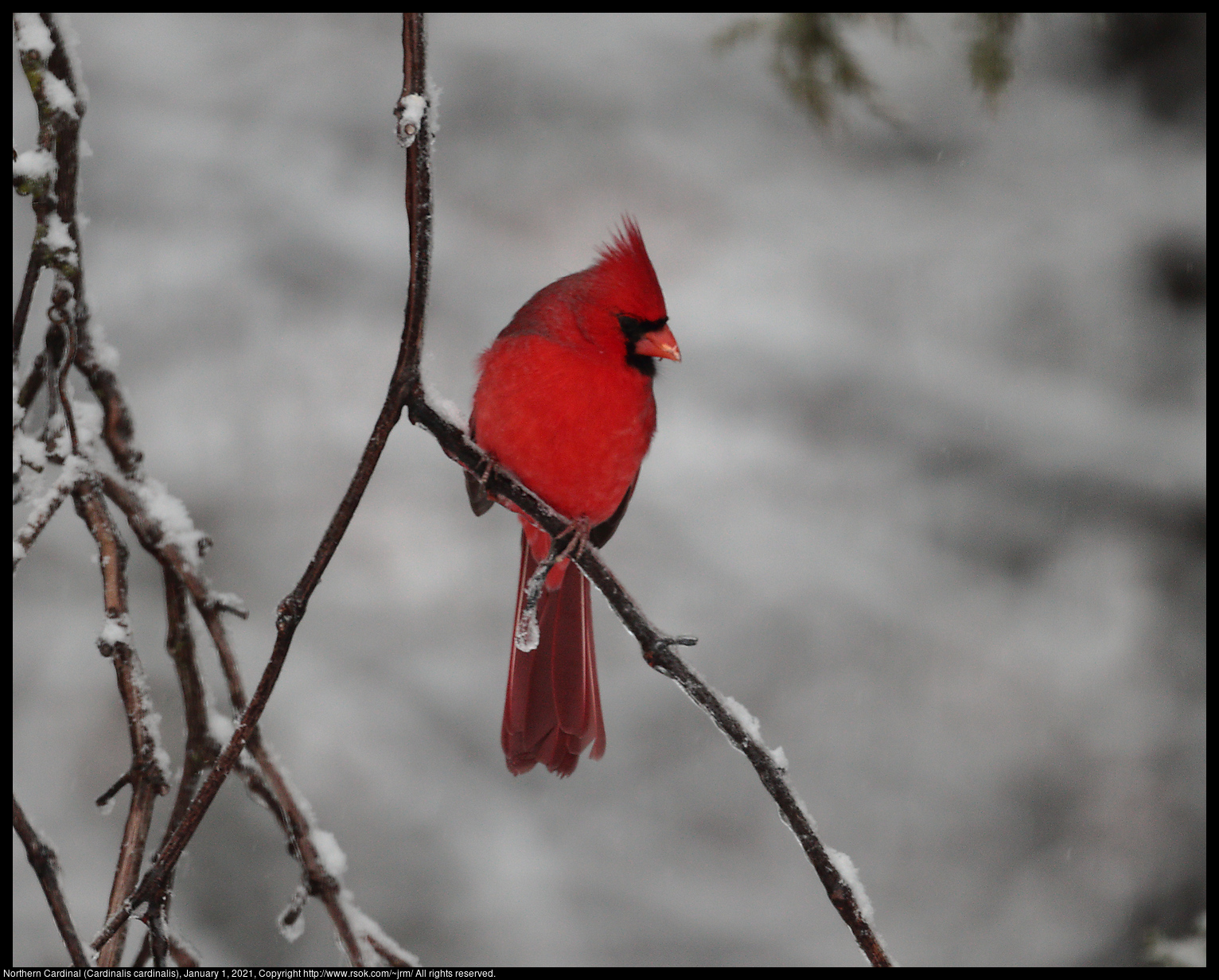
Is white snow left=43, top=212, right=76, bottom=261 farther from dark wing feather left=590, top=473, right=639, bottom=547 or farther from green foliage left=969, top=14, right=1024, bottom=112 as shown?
green foliage left=969, top=14, right=1024, bottom=112

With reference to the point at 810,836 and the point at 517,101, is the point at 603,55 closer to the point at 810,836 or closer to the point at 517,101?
the point at 517,101

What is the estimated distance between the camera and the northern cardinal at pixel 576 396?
58.4 inches

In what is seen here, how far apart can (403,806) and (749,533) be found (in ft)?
4.36

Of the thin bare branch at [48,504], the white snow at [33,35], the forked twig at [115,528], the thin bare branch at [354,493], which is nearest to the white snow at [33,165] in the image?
the forked twig at [115,528]

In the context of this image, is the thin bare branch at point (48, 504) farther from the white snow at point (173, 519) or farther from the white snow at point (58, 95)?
the white snow at point (58, 95)

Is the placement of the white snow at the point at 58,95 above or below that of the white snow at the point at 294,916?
above

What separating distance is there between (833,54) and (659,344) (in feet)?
3.58

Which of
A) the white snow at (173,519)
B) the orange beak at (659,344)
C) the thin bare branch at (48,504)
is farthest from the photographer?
the orange beak at (659,344)

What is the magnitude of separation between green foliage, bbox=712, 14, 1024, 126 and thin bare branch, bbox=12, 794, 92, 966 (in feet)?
6.35

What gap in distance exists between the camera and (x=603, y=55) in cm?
380

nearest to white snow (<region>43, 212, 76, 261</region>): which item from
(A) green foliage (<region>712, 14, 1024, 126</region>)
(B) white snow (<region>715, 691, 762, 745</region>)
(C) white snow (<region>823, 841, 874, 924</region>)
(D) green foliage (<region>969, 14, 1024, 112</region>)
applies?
(B) white snow (<region>715, 691, 762, 745</region>)

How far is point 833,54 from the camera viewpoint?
225cm

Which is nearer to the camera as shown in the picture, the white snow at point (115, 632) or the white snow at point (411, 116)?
the white snow at point (411, 116)

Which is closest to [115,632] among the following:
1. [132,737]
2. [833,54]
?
[132,737]
